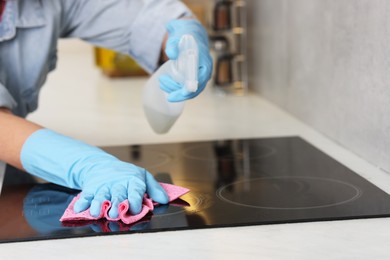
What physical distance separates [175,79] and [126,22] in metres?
0.36

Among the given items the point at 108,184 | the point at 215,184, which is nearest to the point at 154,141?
the point at 215,184

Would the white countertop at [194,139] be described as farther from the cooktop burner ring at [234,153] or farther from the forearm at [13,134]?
the forearm at [13,134]

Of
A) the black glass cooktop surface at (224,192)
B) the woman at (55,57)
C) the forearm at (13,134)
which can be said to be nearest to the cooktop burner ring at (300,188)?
the black glass cooktop surface at (224,192)

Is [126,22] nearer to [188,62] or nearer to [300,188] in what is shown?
[188,62]

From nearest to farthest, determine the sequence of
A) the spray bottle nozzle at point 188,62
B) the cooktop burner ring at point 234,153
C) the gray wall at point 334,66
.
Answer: the spray bottle nozzle at point 188,62 < the gray wall at point 334,66 < the cooktop burner ring at point 234,153

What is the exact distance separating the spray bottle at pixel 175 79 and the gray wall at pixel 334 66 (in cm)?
32

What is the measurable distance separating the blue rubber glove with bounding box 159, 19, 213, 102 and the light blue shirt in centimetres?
8

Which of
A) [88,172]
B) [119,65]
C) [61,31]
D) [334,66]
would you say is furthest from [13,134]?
[119,65]

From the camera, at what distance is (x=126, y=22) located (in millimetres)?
1478

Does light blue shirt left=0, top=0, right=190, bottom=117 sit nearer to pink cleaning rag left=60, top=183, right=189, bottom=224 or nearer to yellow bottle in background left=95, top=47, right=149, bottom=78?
pink cleaning rag left=60, top=183, right=189, bottom=224

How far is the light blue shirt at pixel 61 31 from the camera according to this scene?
4.51 ft

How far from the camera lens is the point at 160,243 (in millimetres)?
880

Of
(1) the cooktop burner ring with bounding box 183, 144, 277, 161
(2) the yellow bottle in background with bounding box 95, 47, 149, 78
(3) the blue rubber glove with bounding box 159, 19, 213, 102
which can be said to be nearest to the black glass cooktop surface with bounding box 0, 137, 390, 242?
(1) the cooktop burner ring with bounding box 183, 144, 277, 161

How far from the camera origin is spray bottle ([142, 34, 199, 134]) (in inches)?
42.2
